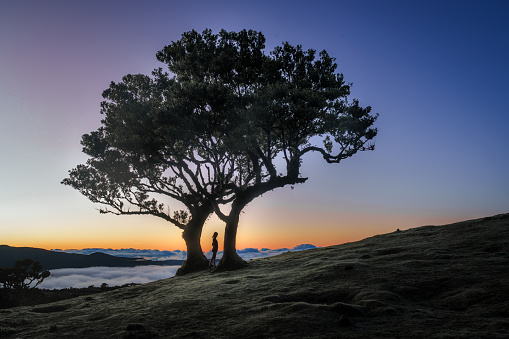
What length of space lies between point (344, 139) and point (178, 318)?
24527mm

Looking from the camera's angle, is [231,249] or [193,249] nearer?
[231,249]

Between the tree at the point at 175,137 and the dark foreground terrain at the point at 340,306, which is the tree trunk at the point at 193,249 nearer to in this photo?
the tree at the point at 175,137

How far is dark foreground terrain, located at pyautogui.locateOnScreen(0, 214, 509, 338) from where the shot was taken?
1045 cm

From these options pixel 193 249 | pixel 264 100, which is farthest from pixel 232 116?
pixel 193 249

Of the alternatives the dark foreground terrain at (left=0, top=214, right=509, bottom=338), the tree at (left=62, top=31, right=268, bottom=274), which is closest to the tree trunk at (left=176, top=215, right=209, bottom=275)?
the tree at (left=62, top=31, right=268, bottom=274)

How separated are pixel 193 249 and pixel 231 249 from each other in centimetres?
860

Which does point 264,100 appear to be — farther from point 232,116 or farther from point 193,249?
point 193,249

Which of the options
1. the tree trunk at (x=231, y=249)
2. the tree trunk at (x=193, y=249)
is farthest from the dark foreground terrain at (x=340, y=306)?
the tree trunk at (x=193, y=249)

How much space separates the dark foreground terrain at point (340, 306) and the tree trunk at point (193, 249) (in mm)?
14217

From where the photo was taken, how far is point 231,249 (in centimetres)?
3097

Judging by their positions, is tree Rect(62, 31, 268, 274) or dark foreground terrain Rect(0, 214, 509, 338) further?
tree Rect(62, 31, 268, 274)

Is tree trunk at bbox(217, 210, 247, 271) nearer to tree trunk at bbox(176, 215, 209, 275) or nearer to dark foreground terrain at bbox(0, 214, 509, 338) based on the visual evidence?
tree trunk at bbox(176, 215, 209, 275)

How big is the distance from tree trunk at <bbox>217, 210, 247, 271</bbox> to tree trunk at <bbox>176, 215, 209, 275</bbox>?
7177mm

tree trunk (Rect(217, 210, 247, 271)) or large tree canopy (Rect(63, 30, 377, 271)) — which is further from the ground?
large tree canopy (Rect(63, 30, 377, 271))
